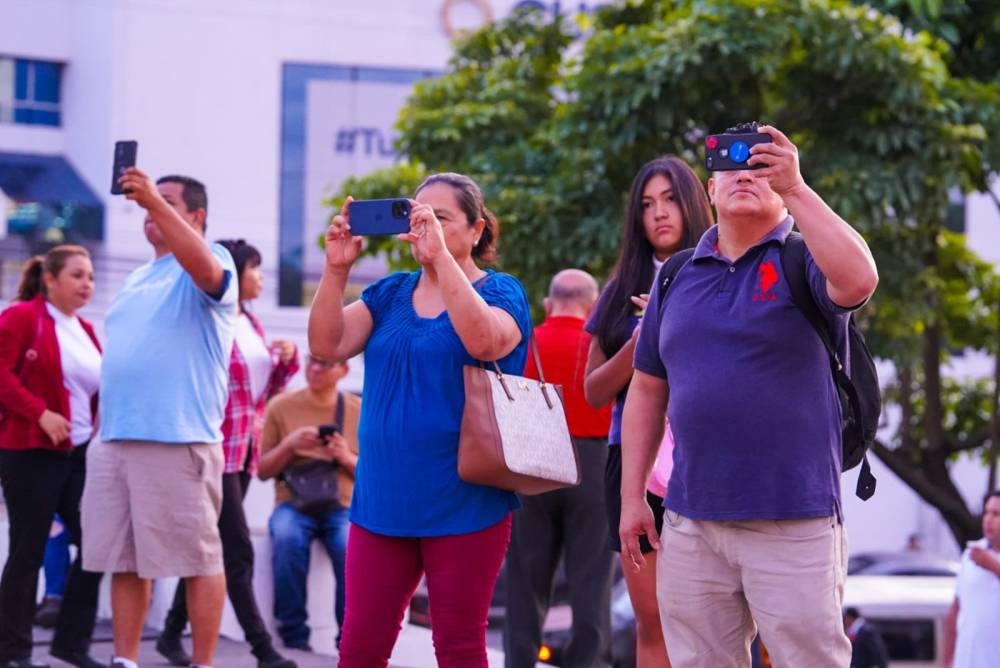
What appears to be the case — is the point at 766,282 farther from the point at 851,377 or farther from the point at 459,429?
the point at 459,429

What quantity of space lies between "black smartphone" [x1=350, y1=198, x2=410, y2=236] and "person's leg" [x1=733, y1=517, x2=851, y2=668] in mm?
1349

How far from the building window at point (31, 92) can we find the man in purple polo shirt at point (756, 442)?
30.3m

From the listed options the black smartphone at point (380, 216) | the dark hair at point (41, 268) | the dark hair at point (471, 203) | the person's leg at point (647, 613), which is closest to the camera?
the black smartphone at point (380, 216)

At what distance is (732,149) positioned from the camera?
364cm

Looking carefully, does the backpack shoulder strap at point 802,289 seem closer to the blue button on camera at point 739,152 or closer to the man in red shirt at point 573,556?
the blue button on camera at point 739,152

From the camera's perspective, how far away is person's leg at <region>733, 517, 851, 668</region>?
12.3ft

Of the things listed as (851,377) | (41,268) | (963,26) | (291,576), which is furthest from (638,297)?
(963,26)

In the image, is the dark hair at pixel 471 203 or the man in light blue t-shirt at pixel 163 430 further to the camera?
the man in light blue t-shirt at pixel 163 430

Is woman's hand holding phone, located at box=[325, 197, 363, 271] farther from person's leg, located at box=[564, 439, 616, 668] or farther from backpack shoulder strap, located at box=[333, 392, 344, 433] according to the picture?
backpack shoulder strap, located at box=[333, 392, 344, 433]

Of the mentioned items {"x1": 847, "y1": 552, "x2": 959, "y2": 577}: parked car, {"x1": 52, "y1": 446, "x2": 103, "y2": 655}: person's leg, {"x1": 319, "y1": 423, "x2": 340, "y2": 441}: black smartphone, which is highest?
{"x1": 319, "y1": 423, "x2": 340, "y2": 441}: black smartphone

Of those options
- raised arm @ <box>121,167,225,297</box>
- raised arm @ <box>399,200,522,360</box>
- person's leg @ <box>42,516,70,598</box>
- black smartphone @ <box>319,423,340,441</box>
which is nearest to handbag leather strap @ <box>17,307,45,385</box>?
raised arm @ <box>121,167,225,297</box>

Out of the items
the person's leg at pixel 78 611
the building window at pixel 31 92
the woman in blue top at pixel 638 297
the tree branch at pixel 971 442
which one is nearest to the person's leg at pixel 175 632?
the person's leg at pixel 78 611

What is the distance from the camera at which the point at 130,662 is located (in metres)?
6.05

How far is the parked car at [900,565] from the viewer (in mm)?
24203
